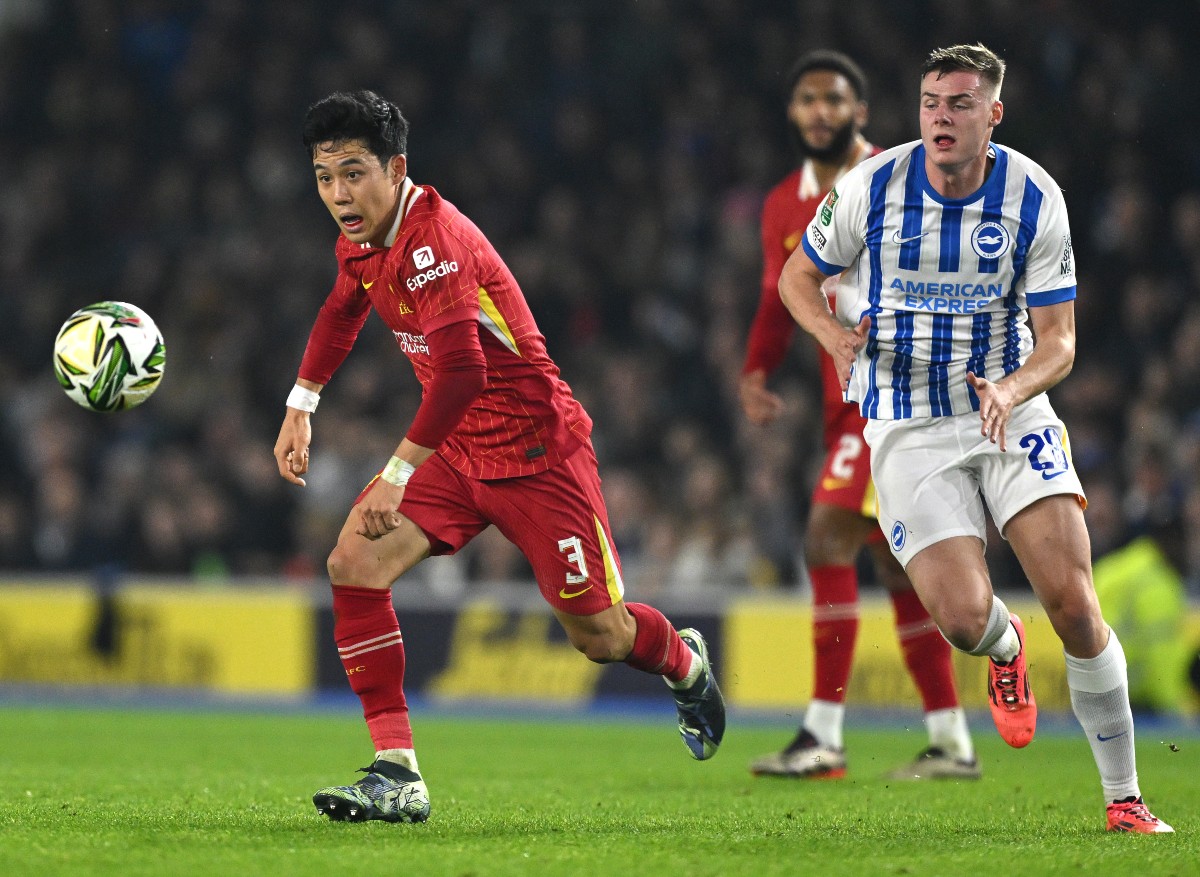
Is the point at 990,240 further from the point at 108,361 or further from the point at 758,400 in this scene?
the point at 108,361

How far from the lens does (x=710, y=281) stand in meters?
15.0

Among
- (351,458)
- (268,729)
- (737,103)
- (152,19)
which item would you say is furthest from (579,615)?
(152,19)

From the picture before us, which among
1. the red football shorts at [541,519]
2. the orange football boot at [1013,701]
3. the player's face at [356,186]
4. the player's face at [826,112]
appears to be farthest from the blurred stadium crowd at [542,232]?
the player's face at [356,186]

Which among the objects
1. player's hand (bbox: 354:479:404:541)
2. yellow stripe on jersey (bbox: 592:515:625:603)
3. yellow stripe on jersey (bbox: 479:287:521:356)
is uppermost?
yellow stripe on jersey (bbox: 479:287:521:356)

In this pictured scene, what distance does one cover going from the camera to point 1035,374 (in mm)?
4926

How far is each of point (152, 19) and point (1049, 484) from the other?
1558 centimetres

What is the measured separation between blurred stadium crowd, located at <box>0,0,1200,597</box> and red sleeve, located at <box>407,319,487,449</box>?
7120mm

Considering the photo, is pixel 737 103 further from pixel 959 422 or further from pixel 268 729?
pixel 959 422

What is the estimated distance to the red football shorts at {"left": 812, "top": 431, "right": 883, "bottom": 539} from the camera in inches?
276

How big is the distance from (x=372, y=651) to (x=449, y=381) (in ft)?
2.99

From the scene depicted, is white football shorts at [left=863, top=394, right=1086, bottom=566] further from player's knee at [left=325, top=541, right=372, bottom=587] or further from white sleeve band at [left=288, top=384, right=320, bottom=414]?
white sleeve band at [left=288, top=384, right=320, bottom=414]

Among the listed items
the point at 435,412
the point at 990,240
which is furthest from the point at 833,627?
the point at 435,412

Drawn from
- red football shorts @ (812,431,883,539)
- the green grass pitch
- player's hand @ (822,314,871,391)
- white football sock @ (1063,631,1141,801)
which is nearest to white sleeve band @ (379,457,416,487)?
the green grass pitch

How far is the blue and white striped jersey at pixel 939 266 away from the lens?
5148 millimetres
